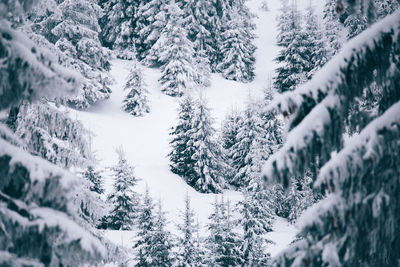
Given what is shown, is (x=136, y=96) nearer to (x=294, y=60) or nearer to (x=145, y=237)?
(x=294, y=60)

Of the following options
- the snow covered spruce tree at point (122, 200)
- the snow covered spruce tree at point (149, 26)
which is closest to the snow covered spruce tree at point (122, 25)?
the snow covered spruce tree at point (149, 26)

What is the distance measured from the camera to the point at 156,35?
3128 cm

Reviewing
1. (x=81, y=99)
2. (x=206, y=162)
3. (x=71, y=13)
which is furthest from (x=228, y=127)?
(x=71, y=13)

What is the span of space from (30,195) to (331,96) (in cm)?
373

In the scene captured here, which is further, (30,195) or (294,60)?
(294,60)

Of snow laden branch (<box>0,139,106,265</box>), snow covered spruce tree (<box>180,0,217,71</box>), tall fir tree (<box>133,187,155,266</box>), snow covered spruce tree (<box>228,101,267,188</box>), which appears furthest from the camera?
snow covered spruce tree (<box>180,0,217,71</box>)

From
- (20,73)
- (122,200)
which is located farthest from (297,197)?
(20,73)

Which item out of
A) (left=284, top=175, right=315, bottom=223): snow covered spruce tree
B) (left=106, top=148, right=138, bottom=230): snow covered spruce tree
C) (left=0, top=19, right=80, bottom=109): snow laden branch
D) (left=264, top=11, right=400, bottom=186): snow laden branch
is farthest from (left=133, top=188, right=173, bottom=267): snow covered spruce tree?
(left=284, top=175, right=315, bottom=223): snow covered spruce tree

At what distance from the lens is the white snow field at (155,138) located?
1661cm

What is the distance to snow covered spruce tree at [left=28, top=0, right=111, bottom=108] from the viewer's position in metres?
19.5

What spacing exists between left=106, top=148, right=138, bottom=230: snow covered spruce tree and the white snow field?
704mm

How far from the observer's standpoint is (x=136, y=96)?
23.9 metres

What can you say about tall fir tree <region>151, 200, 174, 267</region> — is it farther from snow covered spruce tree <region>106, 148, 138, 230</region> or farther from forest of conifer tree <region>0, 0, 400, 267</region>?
snow covered spruce tree <region>106, 148, 138, 230</region>

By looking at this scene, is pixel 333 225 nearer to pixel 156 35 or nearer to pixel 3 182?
pixel 3 182
